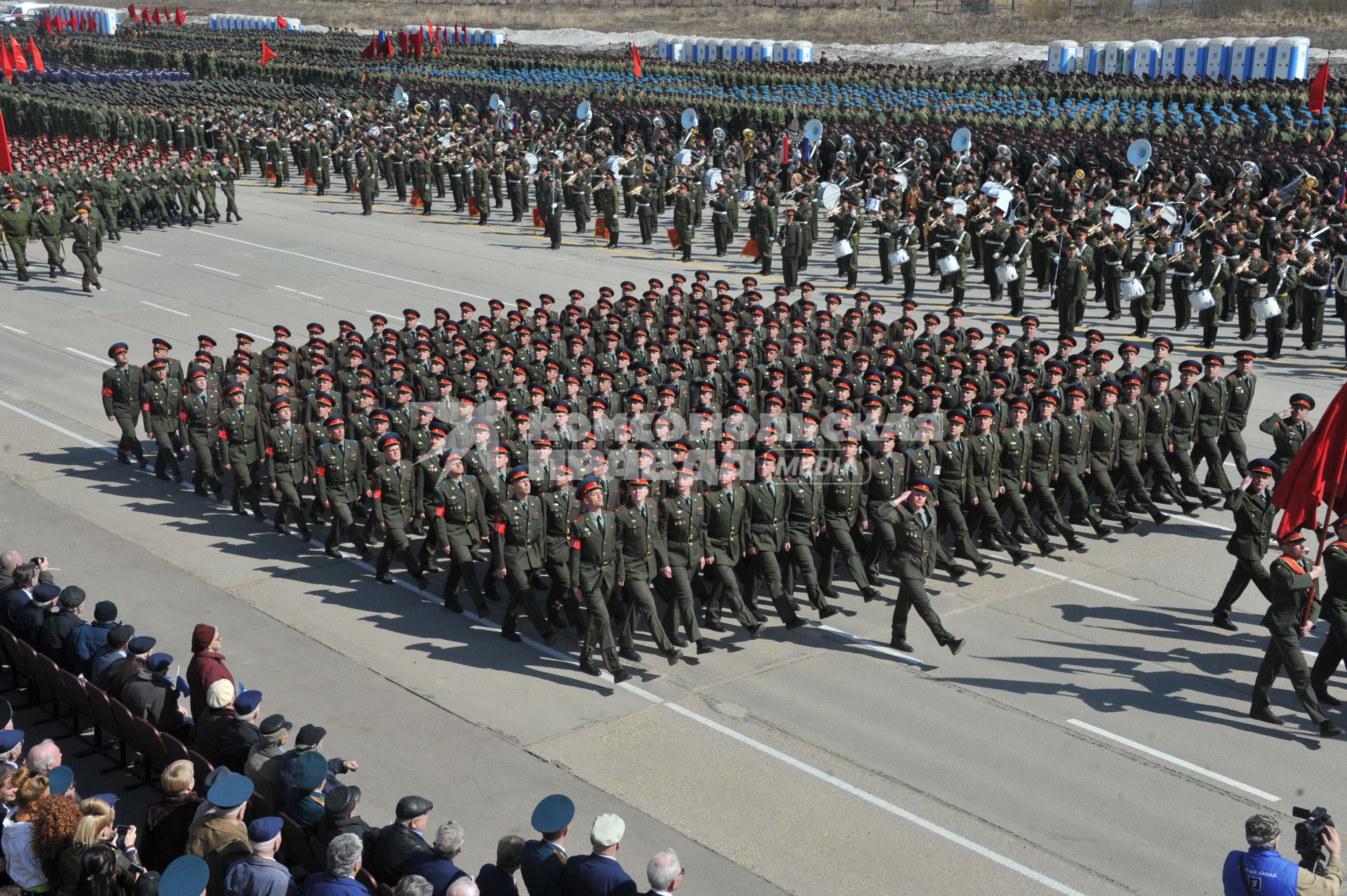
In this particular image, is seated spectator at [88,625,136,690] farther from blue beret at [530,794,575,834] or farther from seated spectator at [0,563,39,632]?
blue beret at [530,794,575,834]

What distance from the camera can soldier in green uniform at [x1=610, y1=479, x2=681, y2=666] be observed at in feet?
35.7

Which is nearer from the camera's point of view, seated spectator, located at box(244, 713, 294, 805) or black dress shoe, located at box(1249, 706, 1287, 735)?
seated spectator, located at box(244, 713, 294, 805)

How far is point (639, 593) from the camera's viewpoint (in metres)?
10.9

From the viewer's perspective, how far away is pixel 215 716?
8.18m

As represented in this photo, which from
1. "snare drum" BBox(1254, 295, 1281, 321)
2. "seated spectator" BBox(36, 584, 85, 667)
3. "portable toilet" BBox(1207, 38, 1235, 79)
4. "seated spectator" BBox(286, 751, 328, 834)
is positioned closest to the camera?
"seated spectator" BBox(286, 751, 328, 834)

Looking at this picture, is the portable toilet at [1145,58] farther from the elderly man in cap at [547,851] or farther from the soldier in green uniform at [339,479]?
the elderly man in cap at [547,851]

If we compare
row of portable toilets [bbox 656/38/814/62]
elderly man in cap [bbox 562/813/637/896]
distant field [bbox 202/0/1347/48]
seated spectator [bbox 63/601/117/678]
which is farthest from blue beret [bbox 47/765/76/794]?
distant field [bbox 202/0/1347/48]

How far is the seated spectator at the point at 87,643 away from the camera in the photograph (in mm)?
9367

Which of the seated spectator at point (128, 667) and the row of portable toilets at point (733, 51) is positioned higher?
the row of portable toilets at point (733, 51)

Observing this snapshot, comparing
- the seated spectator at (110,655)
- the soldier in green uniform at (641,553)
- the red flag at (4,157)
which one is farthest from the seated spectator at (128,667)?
the red flag at (4,157)

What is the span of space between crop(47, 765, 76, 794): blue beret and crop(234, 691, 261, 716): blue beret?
1.15m

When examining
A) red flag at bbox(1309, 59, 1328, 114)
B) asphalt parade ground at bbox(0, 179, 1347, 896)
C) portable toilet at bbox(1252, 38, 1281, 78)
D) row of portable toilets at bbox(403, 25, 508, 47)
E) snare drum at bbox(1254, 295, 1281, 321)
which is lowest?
asphalt parade ground at bbox(0, 179, 1347, 896)

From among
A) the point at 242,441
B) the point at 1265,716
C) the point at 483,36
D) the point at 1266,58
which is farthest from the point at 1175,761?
the point at 483,36

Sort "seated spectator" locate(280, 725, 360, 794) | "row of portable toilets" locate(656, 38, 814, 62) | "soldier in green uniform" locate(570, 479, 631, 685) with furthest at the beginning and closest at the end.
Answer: "row of portable toilets" locate(656, 38, 814, 62), "soldier in green uniform" locate(570, 479, 631, 685), "seated spectator" locate(280, 725, 360, 794)
